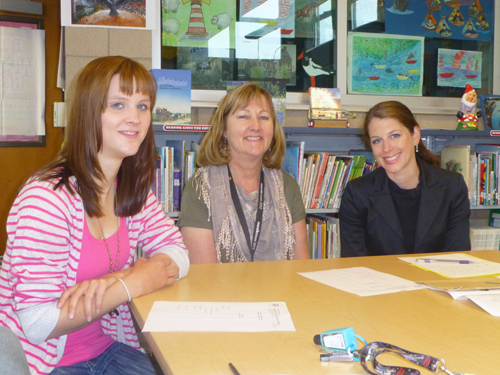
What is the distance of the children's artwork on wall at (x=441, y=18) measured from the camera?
3240 mm

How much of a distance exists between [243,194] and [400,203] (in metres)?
0.72

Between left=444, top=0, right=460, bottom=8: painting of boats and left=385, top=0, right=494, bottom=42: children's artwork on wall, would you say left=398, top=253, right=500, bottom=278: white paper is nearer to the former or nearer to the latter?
left=385, top=0, right=494, bottom=42: children's artwork on wall

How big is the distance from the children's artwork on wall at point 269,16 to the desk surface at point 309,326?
6.43 ft

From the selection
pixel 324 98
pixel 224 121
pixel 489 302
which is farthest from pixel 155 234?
pixel 324 98

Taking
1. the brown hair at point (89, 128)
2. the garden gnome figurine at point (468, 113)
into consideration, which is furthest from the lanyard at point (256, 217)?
the garden gnome figurine at point (468, 113)

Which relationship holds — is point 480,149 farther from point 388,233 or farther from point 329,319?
point 329,319

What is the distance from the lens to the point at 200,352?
34.6 inches

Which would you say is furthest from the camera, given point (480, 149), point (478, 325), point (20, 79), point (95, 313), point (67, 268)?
point (20, 79)

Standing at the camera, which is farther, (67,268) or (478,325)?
(67,268)

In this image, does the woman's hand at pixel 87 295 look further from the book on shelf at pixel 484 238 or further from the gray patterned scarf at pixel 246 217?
the book on shelf at pixel 484 238

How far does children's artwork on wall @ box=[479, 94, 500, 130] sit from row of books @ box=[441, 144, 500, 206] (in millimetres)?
213

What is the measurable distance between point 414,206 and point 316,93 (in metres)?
0.95

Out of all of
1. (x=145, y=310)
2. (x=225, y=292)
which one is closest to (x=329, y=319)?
(x=225, y=292)

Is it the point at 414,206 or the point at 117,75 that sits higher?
the point at 117,75
